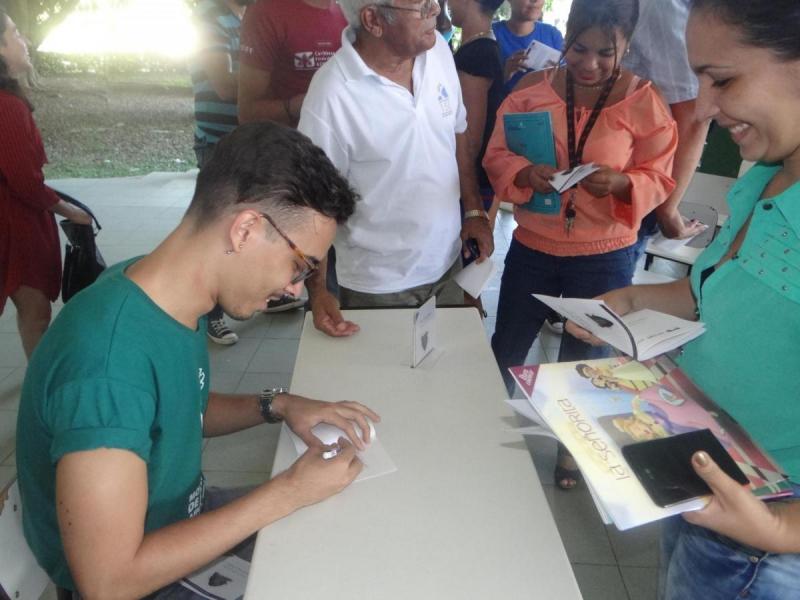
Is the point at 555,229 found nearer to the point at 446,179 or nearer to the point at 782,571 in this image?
the point at 446,179

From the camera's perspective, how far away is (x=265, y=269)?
93cm

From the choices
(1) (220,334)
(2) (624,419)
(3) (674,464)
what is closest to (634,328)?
(2) (624,419)

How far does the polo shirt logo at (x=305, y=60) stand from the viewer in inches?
82.2

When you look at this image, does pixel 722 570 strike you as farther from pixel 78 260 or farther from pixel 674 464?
pixel 78 260

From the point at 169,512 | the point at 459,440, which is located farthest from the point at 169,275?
the point at 459,440

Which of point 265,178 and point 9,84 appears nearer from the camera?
point 265,178

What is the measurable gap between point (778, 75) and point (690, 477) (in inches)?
21.6

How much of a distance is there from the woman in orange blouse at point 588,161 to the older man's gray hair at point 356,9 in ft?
1.52

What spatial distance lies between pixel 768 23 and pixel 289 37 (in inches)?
66.3

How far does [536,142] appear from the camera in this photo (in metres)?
1.63

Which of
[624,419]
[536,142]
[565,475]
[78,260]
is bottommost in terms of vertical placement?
[565,475]

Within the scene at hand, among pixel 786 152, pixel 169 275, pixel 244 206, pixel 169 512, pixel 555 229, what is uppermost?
pixel 786 152

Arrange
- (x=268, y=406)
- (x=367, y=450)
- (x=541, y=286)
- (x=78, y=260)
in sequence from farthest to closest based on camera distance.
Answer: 1. (x=78, y=260)
2. (x=541, y=286)
3. (x=268, y=406)
4. (x=367, y=450)

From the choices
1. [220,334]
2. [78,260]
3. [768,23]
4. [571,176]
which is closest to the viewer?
[768,23]
